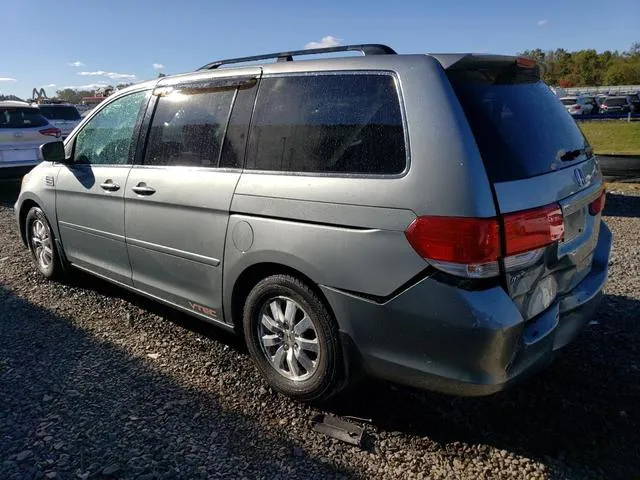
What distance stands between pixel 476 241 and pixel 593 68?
111 meters

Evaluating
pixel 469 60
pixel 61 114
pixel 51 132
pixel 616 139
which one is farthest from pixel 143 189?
pixel 616 139

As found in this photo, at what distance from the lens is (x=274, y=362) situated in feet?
10.4

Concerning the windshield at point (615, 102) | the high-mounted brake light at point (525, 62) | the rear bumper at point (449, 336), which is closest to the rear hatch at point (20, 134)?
the rear bumper at point (449, 336)

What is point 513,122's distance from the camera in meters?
2.62

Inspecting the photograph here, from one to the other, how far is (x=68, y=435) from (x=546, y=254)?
259cm

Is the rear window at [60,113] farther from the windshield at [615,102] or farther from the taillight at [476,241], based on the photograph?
the windshield at [615,102]

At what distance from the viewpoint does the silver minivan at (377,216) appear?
2.35m

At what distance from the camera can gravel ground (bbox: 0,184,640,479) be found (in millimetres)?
2576

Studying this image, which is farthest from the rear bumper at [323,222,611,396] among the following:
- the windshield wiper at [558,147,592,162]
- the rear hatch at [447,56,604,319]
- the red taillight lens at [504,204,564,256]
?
the windshield wiper at [558,147,592,162]

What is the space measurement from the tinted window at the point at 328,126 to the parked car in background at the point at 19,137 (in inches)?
353

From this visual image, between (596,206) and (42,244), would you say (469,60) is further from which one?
(42,244)

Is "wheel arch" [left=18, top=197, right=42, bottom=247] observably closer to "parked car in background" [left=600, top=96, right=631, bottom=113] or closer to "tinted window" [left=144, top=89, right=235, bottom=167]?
"tinted window" [left=144, top=89, right=235, bottom=167]

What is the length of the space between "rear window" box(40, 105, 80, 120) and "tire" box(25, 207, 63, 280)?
1110 centimetres

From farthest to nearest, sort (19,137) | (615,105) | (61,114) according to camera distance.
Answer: (615,105), (61,114), (19,137)
